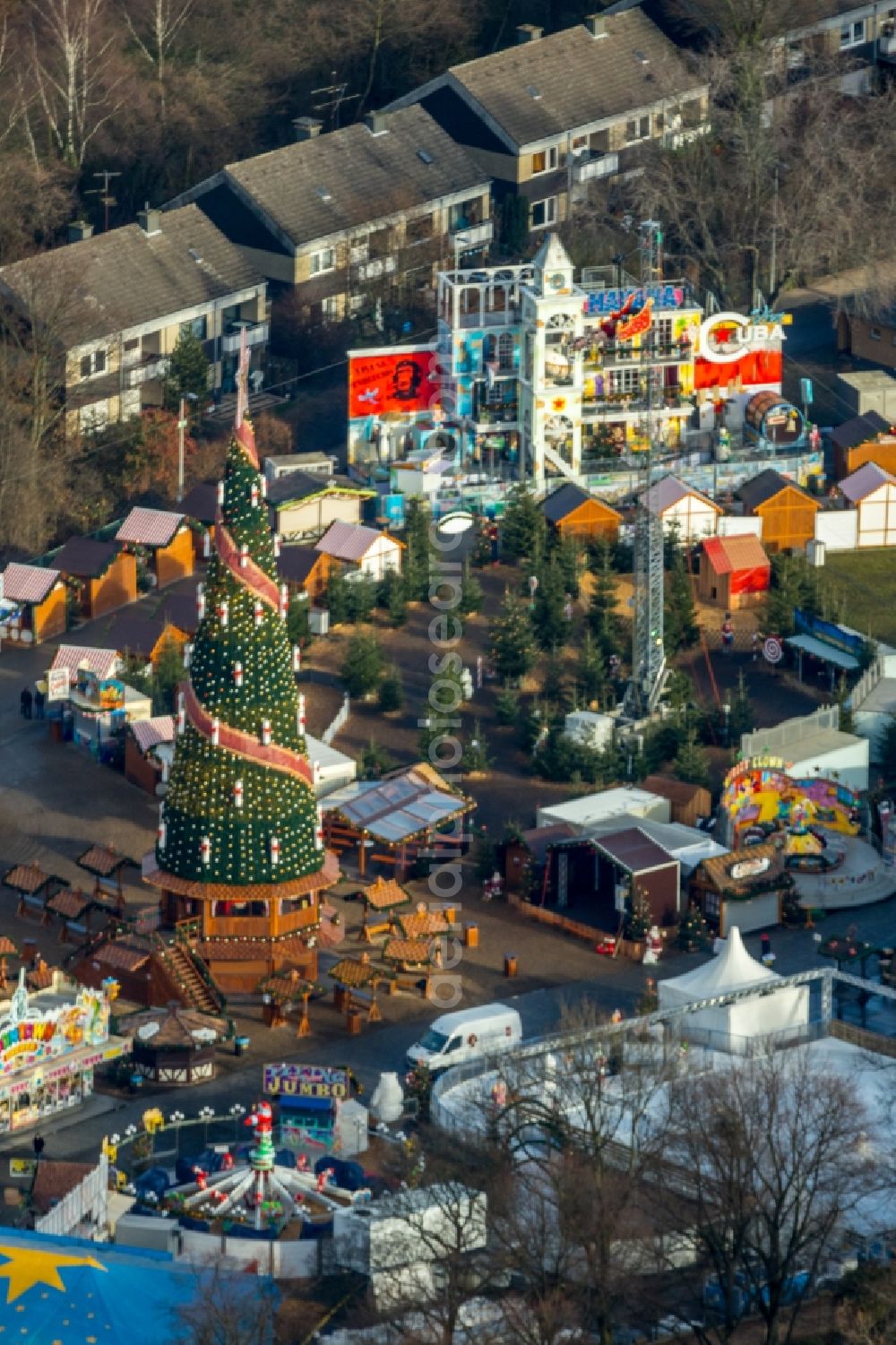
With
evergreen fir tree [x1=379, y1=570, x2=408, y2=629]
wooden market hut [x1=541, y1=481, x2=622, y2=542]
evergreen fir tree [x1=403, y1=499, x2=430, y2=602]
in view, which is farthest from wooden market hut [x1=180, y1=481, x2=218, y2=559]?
wooden market hut [x1=541, y1=481, x2=622, y2=542]

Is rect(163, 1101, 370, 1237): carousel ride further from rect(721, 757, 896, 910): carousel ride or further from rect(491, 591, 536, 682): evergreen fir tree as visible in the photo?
rect(491, 591, 536, 682): evergreen fir tree

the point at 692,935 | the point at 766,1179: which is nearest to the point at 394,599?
the point at 692,935

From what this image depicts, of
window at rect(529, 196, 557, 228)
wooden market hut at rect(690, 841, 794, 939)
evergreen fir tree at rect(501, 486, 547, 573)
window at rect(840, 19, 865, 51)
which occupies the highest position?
window at rect(840, 19, 865, 51)

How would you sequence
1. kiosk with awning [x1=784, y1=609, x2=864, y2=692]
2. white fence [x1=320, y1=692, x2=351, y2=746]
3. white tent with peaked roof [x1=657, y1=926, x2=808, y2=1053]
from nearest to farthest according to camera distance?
white tent with peaked roof [x1=657, y1=926, x2=808, y2=1053], white fence [x1=320, y1=692, x2=351, y2=746], kiosk with awning [x1=784, y1=609, x2=864, y2=692]

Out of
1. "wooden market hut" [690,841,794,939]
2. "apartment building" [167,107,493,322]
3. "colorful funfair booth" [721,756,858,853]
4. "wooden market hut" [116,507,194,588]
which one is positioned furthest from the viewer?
"apartment building" [167,107,493,322]

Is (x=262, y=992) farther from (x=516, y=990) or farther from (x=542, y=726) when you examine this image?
(x=542, y=726)

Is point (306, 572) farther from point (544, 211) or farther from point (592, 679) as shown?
point (544, 211)

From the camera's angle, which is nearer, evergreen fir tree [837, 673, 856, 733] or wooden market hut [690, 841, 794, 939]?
wooden market hut [690, 841, 794, 939]

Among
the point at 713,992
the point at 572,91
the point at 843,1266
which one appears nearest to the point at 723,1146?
the point at 843,1266
